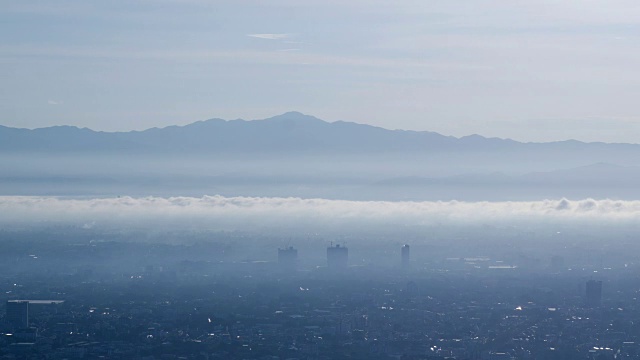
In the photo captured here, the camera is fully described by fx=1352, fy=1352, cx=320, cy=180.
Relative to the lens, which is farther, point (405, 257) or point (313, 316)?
point (405, 257)

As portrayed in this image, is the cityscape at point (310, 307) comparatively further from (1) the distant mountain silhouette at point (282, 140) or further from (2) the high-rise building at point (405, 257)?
(1) the distant mountain silhouette at point (282, 140)

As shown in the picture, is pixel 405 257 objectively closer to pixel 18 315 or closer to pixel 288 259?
pixel 288 259

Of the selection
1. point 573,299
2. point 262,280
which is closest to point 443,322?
point 573,299

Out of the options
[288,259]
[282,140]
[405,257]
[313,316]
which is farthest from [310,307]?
[282,140]

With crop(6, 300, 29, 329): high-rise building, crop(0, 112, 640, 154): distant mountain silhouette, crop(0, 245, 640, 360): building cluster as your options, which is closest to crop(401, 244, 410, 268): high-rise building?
crop(0, 245, 640, 360): building cluster

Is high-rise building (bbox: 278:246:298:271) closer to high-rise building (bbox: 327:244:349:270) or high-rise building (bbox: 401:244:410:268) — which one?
high-rise building (bbox: 327:244:349:270)

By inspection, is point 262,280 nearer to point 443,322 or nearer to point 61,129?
point 443,322
